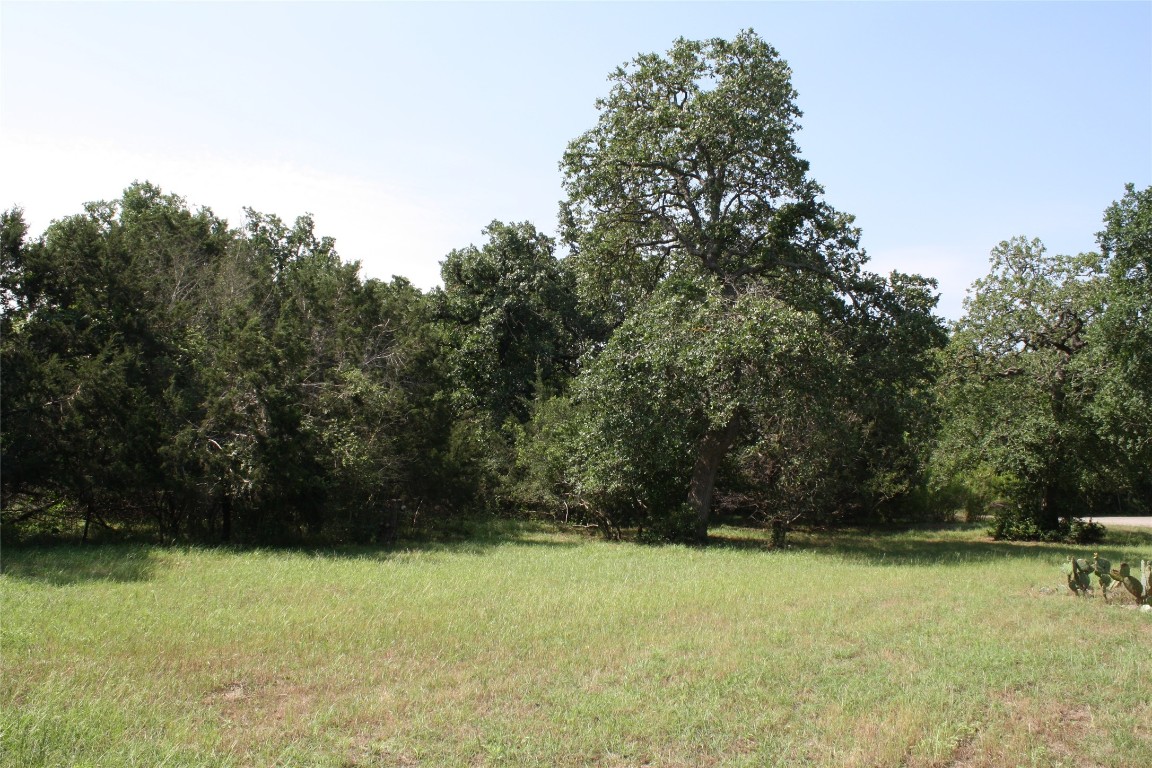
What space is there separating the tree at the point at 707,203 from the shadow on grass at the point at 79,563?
35.3 feet

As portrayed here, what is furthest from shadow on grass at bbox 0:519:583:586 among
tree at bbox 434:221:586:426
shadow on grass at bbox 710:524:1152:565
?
tree at bbox 434:221:586:426

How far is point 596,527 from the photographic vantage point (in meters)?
23.5

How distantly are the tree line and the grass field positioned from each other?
3.57 meters

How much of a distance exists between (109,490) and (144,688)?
10928 millimetres

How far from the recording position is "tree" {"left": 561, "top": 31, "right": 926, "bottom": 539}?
1888cm

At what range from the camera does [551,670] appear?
7.57 metres

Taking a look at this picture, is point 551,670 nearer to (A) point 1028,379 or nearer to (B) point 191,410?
(B) point 191,410

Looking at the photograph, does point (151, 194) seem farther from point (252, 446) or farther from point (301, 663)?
point (301, 663)

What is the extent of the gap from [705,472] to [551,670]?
1360 centimetres

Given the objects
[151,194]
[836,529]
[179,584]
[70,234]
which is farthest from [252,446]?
[151,194]

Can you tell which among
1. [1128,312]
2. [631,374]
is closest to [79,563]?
[631,374]

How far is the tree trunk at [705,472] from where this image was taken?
66.3ft

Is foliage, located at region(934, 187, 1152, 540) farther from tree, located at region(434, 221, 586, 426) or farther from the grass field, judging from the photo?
tree, located at region(434, 221, 586, 426)

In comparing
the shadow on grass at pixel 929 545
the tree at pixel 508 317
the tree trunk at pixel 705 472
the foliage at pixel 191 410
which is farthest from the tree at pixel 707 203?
the tree at pixel 508 317
